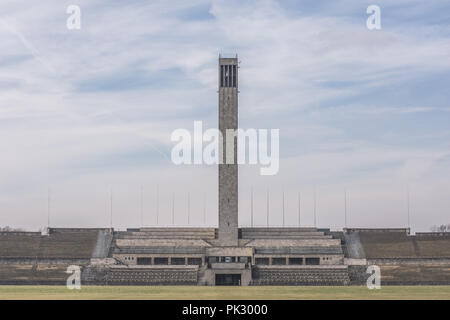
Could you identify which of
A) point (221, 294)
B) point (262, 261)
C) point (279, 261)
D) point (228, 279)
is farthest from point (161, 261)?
point (221, 294)

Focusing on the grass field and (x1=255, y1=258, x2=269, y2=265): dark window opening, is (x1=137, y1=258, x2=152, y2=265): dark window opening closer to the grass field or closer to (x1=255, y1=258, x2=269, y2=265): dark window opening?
(x1=255, y1=258, x2=269, y2=265): dark window opening

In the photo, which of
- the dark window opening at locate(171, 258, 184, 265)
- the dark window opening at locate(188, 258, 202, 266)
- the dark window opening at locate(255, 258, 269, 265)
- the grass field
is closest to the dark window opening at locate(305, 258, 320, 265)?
the dark window opening at locate(255, 258, 269, 265)

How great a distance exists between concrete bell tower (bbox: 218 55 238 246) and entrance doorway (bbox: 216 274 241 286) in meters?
19.5

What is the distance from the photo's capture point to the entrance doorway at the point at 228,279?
109875 mm

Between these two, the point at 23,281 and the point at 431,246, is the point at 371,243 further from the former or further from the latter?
the point at 23,281

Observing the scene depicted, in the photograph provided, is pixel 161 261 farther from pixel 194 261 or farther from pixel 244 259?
pixel 244 259

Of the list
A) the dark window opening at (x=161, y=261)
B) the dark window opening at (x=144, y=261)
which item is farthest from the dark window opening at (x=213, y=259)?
the dark window opening at (x=144, y=261)

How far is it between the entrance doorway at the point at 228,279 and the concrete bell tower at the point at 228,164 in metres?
19.5

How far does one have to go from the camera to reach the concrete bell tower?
129 m

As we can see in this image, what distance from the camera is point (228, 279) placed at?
363 feet

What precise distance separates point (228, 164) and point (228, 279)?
2445cm

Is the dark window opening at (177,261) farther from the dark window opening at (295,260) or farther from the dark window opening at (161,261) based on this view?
the dark window opening at (295,260)
